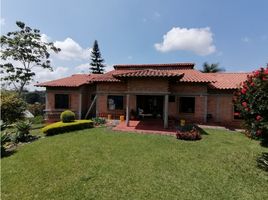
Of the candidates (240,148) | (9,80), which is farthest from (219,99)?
(9,80)

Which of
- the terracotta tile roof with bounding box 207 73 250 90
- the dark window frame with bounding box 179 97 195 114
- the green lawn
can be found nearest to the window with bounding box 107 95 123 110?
the dark window frame with bounding box 179 97 195 114

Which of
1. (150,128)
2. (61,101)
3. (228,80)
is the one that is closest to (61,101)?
(61,101)

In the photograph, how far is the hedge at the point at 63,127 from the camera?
13812mm

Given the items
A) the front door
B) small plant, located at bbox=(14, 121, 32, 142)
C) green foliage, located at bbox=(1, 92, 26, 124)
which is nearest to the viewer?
small plant, located at bbox=(14, 121, 32, 142)

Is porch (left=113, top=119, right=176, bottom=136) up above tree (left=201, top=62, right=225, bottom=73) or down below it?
below

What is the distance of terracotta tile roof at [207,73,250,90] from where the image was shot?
670 inches

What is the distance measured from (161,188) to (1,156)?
897 centimetres

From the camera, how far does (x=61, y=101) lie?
794 inches

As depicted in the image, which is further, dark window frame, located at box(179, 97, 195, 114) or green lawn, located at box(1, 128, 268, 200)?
dark window frame, located at box(179, 97, 195, 114)

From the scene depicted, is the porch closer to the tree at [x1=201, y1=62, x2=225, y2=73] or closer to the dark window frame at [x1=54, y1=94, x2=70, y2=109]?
the dark window frame at [x1=54, y1=94, x2=70, y2=109]

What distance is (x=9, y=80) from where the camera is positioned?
27.0m

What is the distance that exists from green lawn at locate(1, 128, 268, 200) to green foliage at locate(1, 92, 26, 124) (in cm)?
752

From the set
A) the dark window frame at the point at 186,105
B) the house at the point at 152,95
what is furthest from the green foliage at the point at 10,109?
the dark window frame at the point at 186,105

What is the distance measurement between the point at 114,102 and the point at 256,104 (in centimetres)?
1342
